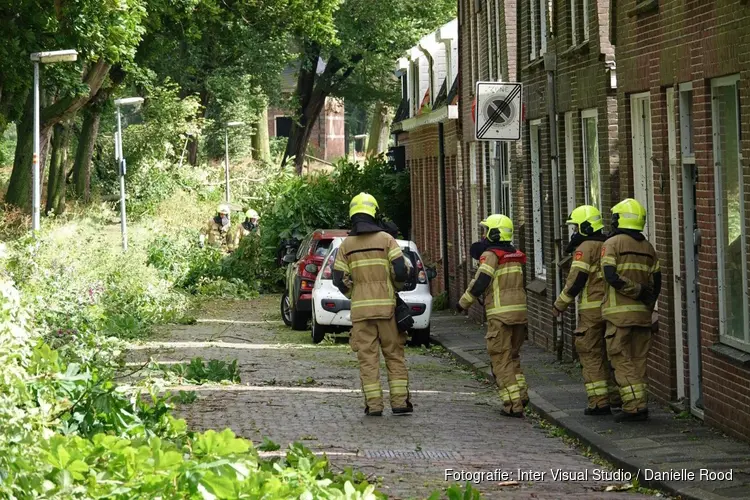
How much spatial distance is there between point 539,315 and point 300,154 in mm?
39081

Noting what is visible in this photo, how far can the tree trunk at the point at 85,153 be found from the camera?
3903 centimetres

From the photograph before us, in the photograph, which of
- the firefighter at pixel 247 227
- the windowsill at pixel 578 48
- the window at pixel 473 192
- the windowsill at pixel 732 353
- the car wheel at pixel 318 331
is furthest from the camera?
the firefighter at pixel 247 227

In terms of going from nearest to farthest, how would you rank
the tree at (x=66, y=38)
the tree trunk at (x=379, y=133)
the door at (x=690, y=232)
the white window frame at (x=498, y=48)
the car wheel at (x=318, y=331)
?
the door at (x=690, y=232) < the car wheel at (x=318, y=331) < the white window frame at (x=498, y=48) < the tree at (x=66, y=38) < the tree trunk at (x=379, y=133)

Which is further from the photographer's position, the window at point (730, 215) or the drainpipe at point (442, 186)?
the drainpipe at point (442, 186)

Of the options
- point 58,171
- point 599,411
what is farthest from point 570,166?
point 58,171

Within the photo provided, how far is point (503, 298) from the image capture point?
13.3 m

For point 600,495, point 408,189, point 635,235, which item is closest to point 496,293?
point 635,235

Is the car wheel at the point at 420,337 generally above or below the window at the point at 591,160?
below

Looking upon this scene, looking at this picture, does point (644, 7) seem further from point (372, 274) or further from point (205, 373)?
point (205, 373)

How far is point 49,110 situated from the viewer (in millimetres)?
30859

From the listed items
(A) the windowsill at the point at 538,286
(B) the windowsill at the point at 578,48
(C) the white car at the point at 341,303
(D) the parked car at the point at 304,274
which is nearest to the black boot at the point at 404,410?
(B) the windowsill at the point at 578,48

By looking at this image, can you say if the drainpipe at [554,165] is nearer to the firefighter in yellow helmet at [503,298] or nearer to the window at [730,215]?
the firefighter in yellow helmet at [503,298]

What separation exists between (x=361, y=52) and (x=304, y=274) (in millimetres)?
31498

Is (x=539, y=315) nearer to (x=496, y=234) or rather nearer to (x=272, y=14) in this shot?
(x=496, y=234)
